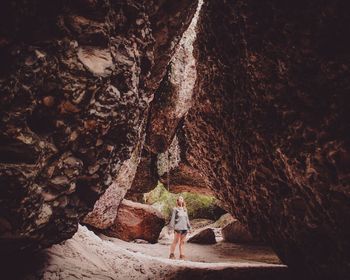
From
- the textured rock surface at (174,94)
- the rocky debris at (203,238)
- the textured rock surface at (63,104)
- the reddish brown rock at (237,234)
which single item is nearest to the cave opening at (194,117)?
the textured rock surface at (63,104)

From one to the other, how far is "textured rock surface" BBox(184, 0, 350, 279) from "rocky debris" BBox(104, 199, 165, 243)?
5.93 metres

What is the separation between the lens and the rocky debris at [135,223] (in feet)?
35.0

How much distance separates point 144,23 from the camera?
3576 mm

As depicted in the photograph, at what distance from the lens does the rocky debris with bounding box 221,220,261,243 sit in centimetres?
1278

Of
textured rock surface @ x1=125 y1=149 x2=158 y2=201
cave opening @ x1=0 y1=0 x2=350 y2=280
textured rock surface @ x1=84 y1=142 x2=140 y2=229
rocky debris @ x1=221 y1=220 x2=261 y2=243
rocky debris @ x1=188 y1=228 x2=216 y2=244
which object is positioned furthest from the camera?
rocky debris @ x1=221 y1=220 x2=261 y2=243

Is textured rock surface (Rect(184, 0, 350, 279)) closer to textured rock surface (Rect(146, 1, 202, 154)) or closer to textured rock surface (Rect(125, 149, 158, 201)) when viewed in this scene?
textured rock surface (Rect(146, 1, 202, 154))

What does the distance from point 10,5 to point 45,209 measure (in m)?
1.86

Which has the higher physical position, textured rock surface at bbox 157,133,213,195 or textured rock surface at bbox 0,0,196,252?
textured rock surface at bbox 157,133,213,195

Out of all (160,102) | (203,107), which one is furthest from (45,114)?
(160,102)

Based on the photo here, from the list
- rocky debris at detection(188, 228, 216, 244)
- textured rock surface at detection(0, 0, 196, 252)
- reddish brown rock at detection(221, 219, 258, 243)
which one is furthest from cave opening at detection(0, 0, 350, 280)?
reddish brown rock at detection(221, 219, 258, 243)

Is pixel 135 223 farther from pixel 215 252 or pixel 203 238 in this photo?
pixel 203 238

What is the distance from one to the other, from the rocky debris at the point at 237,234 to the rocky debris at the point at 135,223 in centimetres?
348

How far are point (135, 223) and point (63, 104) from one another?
869 centimetres

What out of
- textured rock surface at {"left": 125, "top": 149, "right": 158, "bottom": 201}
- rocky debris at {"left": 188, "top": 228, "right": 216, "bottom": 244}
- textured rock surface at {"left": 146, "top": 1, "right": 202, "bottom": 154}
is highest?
textured rock surface at {"left": 146, "top": 1, "right": 202, "bottom": 154}
